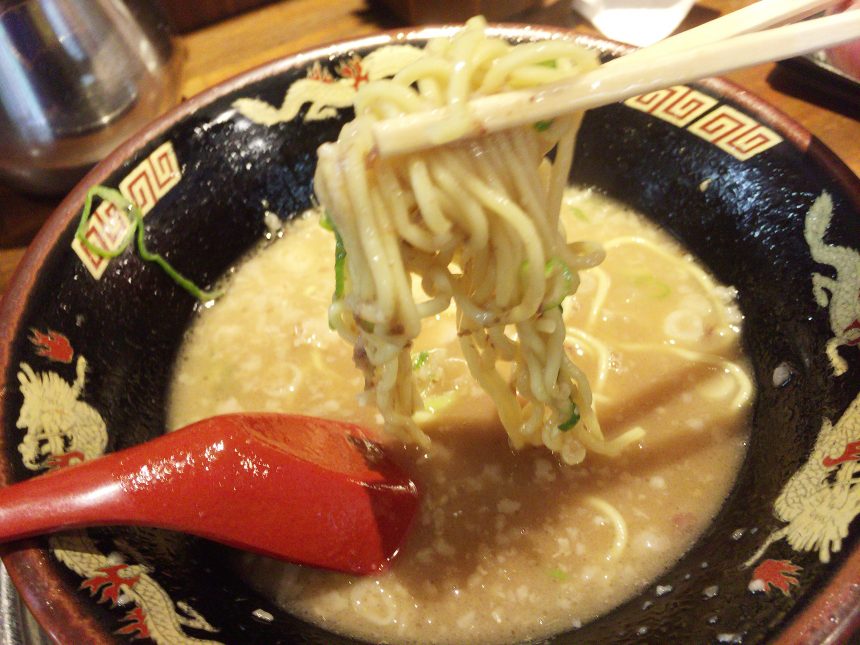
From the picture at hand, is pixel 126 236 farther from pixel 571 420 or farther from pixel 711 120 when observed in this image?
pixel 711 120

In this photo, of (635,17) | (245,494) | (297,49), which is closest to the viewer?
(245,494)

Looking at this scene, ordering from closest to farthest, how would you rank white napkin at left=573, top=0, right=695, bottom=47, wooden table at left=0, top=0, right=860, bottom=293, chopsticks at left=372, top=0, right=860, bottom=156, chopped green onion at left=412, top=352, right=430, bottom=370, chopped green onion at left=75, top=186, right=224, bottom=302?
chopsticks at left=372, top=0, right=860, bottom=156 < chopped green onion at left=75, top=186, right=224, bottom=302 < chopped green onion at left=412, top=352, right=430, bottom=370 < wooden table at left=0, top=0, right=860, bottom=293 < white napkin at left=573, top=0, right=695, bottom=47

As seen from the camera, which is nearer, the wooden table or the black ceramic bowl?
the black ceramic bowl

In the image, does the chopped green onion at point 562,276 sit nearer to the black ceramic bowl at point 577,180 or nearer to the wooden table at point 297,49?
the black ceramic bowl at point 577,180

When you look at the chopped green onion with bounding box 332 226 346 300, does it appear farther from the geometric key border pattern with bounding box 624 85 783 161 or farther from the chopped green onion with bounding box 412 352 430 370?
the geometric key border pattern with bounding box 624 85 783 161

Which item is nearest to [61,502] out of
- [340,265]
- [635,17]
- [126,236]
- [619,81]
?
[340,265]

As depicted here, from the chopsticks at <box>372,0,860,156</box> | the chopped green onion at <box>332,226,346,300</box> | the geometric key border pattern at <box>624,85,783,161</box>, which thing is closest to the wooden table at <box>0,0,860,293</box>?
the geometric key border pattern at <box>624,85,783,161</box>

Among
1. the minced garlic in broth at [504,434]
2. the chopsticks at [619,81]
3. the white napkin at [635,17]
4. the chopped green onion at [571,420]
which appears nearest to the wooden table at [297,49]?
the white napkin at [635,17]
